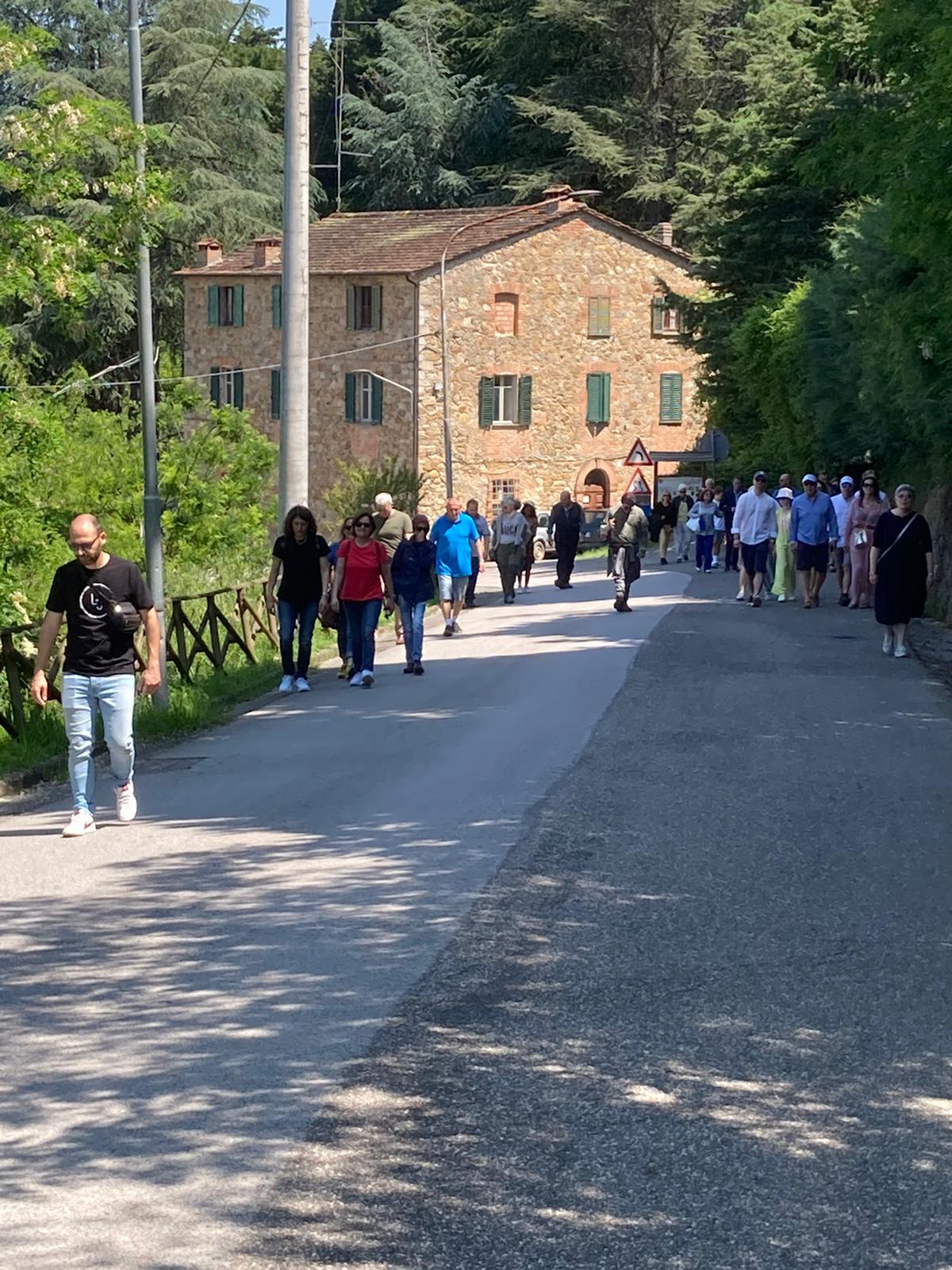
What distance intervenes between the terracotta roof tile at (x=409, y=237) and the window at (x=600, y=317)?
2.31m

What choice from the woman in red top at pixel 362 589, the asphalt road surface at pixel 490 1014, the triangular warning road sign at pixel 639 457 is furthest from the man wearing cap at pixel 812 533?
the triangular warning road sign at pixel 639 457

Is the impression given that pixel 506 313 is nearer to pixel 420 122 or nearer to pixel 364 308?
pixel 364 308

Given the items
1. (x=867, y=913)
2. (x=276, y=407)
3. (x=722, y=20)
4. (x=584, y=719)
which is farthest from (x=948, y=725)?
(x=722, y=20)

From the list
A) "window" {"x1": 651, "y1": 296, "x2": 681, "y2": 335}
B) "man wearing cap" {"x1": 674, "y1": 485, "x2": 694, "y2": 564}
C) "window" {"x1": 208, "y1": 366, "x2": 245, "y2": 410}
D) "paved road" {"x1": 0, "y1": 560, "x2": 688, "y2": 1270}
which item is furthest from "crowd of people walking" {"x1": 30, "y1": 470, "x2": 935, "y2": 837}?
"window" {"x1": 208, "y1": 366, "x2": 245, "y2": 410}

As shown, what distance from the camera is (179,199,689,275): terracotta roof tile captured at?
201 feet

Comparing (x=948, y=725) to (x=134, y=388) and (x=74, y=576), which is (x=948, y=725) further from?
(x=134, y=388)

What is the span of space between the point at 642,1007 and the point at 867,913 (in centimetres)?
198

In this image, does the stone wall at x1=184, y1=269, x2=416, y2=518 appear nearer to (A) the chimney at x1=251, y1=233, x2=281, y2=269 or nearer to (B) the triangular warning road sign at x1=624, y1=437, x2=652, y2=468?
(A) the chimney at x1=251, y1=233, x2=281, y2=269

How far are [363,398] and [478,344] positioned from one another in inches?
161

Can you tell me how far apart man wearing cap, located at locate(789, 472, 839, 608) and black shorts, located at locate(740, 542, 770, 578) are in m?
0.49

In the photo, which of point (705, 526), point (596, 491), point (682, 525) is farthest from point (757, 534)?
point (596, 491)

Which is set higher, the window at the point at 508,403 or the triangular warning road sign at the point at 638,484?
the window at the point at 508,403

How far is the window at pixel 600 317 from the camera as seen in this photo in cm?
6419

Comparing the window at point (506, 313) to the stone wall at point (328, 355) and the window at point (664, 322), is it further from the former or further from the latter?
the window at point (664, 322)
